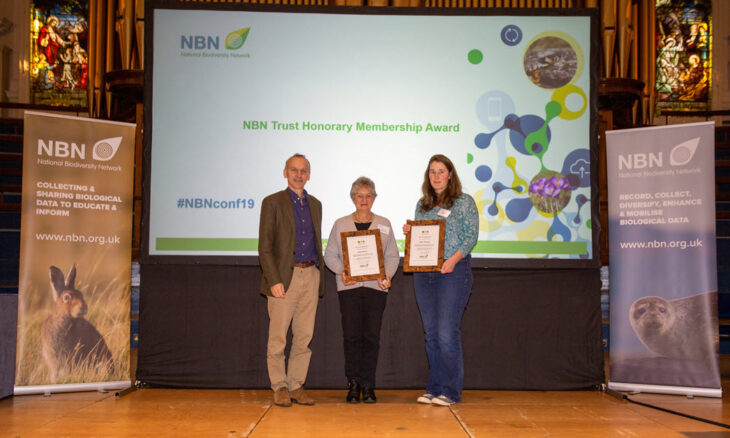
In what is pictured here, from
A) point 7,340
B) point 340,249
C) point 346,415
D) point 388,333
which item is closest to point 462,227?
point 340,249

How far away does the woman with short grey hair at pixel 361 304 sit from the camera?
15.3 ft

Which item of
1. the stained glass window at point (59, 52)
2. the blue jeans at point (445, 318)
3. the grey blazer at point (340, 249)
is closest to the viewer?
the blue jeans at point (445, 318)

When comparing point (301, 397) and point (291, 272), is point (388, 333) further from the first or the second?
point (291, 272)

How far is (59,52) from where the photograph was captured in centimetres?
1191

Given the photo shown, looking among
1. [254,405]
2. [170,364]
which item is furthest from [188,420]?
[170,364]

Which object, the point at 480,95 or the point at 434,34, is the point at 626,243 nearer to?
the point at 480,95

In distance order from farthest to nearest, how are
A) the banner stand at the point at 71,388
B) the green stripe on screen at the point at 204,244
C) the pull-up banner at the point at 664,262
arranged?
the green stripe on screen at the point at 204,244 < the pull-up banner at the point at 664,262 < the banner stand at the point at 71,388

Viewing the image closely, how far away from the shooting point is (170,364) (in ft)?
17.0

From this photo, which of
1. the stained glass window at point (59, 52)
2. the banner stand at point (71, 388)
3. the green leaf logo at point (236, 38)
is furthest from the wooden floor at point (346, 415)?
the stained glass window at point (59, 52)

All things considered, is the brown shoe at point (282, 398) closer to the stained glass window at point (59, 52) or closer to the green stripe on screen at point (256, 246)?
the green stripe on screen at point (256, 246)

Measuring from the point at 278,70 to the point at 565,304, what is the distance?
2786mm

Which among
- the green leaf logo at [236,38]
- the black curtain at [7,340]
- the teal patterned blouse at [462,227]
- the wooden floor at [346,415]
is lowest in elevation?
the wooden floor at [346,415]

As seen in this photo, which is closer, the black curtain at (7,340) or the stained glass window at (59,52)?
the black curtain at (7,340)

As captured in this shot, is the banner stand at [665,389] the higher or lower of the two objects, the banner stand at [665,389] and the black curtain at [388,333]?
the lower
